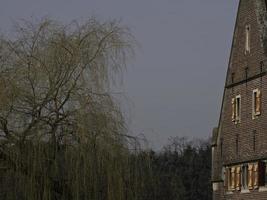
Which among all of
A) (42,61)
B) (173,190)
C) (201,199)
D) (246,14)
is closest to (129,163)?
(42,61)

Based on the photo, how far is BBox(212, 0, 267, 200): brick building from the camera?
33.0 m

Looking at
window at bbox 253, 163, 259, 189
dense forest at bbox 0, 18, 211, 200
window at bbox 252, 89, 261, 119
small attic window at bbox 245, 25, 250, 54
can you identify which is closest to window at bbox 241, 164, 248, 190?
window at bbox 253, 163, 259, 189

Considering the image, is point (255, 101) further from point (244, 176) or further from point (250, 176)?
point (244, 176)

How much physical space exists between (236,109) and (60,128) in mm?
17380

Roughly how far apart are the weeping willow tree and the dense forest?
23 mm

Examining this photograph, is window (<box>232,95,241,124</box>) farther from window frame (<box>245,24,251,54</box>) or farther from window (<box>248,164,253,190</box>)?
window (<box>248,164,253,190</box>)

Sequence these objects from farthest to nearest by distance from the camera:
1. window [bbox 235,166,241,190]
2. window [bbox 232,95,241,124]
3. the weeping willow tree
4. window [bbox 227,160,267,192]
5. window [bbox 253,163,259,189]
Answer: window [bbox 232,95,241,124] < window [bbox 235,166,241,190] < window [bbox 253,163,259,189] < window [bbox 227,160,267,192] < the weeping willow tree

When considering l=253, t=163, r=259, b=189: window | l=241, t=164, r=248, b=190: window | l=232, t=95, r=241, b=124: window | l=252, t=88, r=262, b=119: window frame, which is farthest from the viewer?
l=232, t=95, r=241, b=124: window

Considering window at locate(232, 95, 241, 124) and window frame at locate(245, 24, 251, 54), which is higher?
window frame at locate(245, 24, 251, 54)

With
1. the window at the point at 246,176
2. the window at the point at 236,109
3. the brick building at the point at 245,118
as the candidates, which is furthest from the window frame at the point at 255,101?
the window at the point at 246,176

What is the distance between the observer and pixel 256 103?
109 feet

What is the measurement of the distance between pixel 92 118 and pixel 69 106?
26.9 inches

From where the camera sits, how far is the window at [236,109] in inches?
1387

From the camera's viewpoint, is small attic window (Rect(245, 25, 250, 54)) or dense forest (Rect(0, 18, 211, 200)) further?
small attic window (Rect(245, 25, 250, 54))
